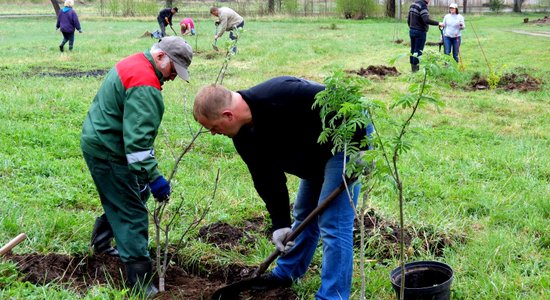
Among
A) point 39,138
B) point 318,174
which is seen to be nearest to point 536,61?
point 39,138

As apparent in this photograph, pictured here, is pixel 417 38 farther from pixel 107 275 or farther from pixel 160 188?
pixel 160 188

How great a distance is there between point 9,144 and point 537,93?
29.9 feet

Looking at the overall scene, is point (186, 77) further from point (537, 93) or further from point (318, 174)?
point (537, 93)

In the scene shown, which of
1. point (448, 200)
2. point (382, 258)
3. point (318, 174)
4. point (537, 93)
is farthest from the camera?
point (537, 93)

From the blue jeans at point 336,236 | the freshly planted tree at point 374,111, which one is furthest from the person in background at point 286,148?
Answer: the freshly planted tree at point 374,111

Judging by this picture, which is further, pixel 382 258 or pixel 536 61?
pixel 536 61

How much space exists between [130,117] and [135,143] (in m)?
0.17

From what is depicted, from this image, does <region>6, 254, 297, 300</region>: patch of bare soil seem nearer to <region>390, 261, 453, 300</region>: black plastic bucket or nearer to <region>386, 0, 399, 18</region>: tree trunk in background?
<region>390, 261, 453, 300</region>: black plastic bucket

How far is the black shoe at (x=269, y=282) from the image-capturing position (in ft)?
13.5

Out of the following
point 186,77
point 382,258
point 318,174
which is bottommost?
point 382,258

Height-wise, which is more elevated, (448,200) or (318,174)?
(318,174)

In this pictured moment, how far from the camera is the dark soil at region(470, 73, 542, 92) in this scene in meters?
12.3

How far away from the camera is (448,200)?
5.75 m

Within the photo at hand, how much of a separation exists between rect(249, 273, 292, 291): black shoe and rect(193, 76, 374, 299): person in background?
0.47 metres
